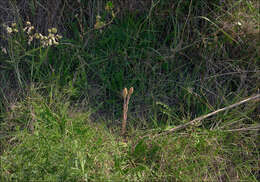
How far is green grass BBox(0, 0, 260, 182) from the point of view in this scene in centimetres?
224

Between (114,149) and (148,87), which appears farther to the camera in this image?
(148,87)

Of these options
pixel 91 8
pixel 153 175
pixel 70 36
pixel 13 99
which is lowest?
pixel 153 175

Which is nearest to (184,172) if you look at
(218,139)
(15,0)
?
(218,139)

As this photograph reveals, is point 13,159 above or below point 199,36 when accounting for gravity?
below

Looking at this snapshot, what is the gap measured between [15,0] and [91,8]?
1.98 feet

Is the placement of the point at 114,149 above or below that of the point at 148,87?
below

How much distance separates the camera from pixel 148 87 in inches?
99.2

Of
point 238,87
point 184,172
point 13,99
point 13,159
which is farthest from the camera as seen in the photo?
point 238,87

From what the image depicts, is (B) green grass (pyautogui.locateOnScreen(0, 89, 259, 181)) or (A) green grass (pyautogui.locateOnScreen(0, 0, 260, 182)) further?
(A) green grass (pyautogui.locateOnScreen(0, 0, 260, 182))

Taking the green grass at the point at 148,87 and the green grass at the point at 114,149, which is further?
the green grass at the point at 148,87

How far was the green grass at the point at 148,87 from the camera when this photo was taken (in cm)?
224

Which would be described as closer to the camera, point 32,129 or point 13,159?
point 13,159

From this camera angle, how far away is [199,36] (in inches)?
100.0

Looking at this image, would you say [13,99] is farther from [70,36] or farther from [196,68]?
[196,68]
